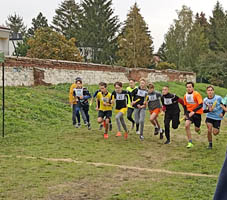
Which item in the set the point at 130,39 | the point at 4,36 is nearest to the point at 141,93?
the point at 4,36

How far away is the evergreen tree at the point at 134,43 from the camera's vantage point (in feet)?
190

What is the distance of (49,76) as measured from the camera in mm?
23750

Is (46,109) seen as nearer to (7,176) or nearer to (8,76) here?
(8,76)

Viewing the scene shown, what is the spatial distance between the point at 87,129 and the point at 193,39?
54130 millimetres

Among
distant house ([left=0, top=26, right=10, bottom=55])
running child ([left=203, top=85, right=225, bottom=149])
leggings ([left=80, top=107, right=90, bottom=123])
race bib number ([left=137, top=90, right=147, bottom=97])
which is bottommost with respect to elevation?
leggings ([left=80, top=107, right=90, bottom=123])

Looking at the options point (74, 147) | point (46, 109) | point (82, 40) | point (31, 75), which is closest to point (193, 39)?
point (82, 40)

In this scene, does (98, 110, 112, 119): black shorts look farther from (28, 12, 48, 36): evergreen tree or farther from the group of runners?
(28, 12, 48, 36): evergreen tree

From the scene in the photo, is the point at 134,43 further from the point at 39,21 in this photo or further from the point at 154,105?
the point at 154,105

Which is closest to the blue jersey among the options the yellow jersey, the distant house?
the yellow jersey

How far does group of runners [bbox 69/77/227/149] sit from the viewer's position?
10.9m

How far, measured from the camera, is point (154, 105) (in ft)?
41.7

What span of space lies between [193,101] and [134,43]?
156ft

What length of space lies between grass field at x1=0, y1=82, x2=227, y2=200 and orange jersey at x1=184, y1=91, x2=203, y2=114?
3.72ft

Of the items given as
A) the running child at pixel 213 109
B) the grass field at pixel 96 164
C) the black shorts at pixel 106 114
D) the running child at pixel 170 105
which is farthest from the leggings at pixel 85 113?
the running child at pixel 213 109
